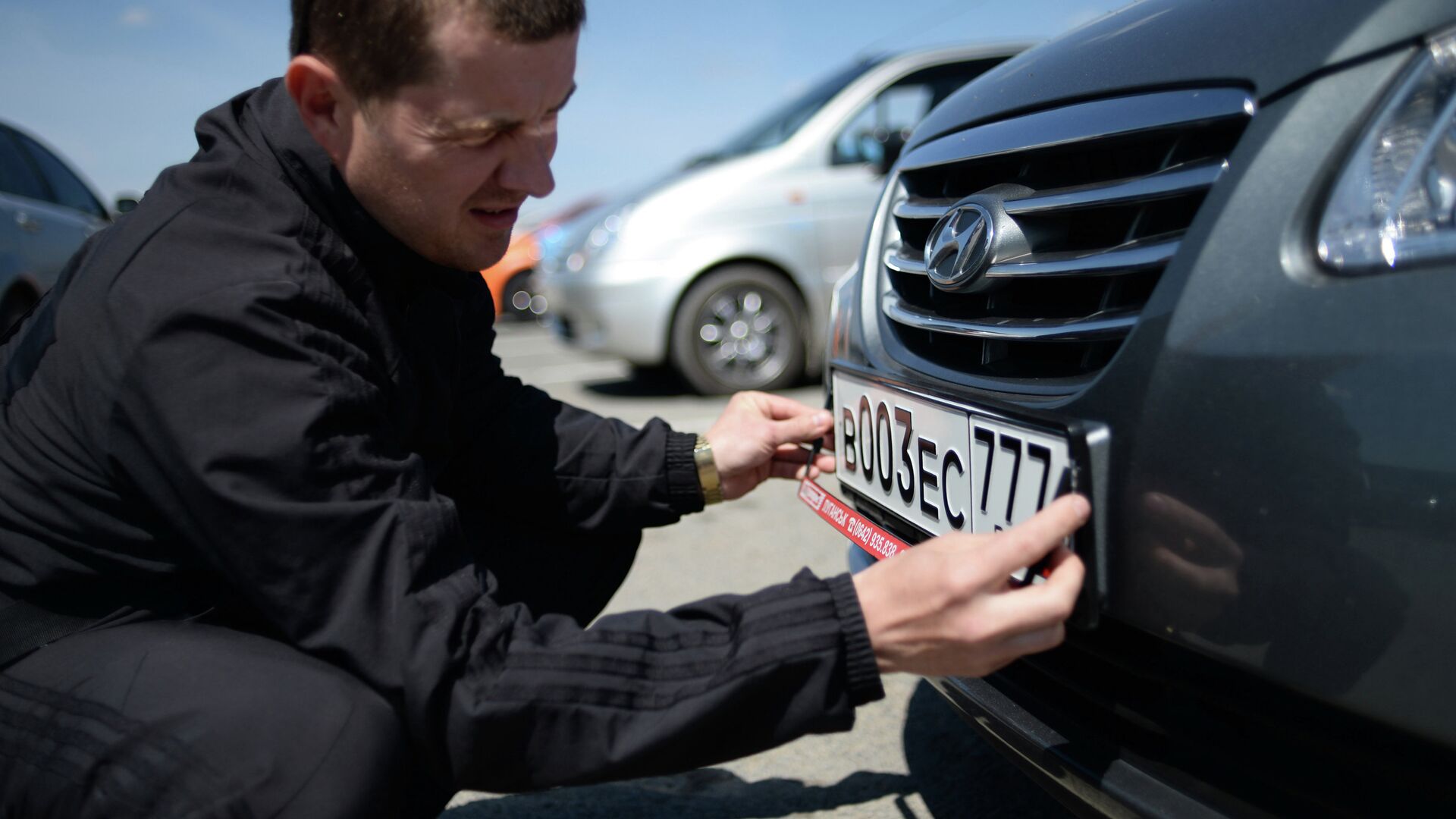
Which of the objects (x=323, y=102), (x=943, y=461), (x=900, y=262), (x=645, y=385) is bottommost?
(x=645, y=385)

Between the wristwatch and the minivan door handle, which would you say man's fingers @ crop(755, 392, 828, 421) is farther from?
the minivan door handle

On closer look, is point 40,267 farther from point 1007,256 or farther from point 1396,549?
point 1396,549

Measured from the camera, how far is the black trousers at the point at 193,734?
111 centimetres

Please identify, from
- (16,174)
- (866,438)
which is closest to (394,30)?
(866,438)

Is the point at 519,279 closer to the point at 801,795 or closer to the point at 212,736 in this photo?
the point at 801,795

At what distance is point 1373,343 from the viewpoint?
0.92 meters

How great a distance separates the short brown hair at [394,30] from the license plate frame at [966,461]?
0.63m

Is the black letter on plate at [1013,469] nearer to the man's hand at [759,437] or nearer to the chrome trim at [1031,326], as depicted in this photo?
the chrome trim at [1031,326]

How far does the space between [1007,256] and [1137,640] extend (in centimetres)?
48

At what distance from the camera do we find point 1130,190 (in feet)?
3.95

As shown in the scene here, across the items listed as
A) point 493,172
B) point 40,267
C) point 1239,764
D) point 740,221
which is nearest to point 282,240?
point 493,172

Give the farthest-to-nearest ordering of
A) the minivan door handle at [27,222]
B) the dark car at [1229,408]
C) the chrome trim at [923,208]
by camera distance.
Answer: the minivan door handle at [27,222]
the chrome trim at [923,208]
the dark car at [1229,408]

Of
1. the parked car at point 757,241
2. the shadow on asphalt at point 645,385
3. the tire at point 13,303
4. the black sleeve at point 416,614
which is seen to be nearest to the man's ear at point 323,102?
the black sleeve at point 416,614

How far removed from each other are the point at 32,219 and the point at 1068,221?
5.27 meters
